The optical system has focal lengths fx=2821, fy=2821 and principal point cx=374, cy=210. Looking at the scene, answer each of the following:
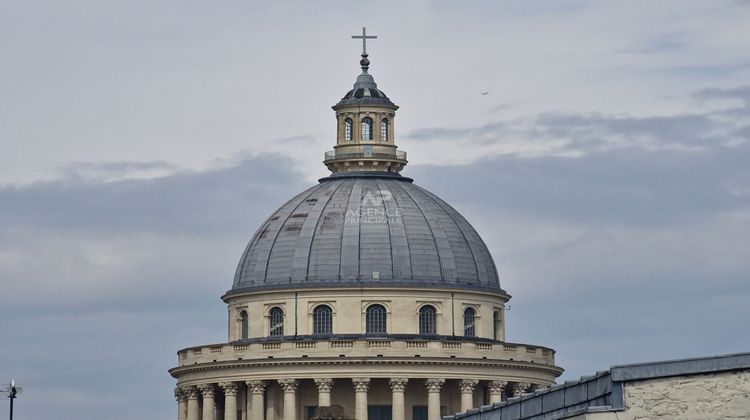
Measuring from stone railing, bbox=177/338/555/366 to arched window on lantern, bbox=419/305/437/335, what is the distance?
1951 mm

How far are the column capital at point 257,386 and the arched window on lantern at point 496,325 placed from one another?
45.0ft

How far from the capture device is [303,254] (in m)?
160

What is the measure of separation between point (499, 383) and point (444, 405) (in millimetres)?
3370

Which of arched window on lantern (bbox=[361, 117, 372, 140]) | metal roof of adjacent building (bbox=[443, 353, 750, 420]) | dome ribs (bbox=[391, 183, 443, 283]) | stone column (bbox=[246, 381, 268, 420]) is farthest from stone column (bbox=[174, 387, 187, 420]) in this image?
metal roof of adjacent building (bbox=[443, 353, 750, 420])

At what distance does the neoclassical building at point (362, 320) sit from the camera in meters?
A: 158

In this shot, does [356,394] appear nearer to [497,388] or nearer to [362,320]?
[362,320]

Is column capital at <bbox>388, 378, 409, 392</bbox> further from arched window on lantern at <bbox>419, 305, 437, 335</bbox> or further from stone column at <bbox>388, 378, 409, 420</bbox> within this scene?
arched window on lantern at <bbox>419, 305, 437, 335</bbox>

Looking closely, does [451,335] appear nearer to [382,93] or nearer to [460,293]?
[460,293]

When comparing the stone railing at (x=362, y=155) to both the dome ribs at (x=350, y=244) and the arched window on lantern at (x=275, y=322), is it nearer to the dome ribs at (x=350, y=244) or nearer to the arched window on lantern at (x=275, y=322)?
the dome ribs at (x=350, y=244)

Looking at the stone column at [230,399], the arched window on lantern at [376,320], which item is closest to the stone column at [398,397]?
the arched window on lantern at [376,320]

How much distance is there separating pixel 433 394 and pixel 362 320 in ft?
19.5

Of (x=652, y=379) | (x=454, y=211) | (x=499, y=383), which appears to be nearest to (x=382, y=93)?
(x=454, y=211)

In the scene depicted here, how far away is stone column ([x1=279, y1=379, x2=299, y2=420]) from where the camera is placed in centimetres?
15750

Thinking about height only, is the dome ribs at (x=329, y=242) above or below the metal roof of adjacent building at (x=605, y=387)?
above
